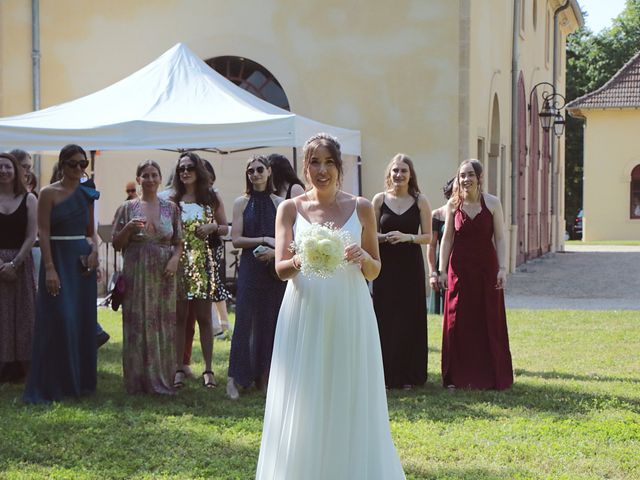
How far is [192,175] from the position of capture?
8.46 metres

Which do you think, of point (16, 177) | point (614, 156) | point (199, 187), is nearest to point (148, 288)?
point (199, 187)

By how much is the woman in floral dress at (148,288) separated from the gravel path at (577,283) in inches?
342

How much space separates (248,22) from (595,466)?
13.0 m

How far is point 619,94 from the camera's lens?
41.5m

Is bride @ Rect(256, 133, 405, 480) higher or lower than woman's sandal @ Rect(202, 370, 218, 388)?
higher

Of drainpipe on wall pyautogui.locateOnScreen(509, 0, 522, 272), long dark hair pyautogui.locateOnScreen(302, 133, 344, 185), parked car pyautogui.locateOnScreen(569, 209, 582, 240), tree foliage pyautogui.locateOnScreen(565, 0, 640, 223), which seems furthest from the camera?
parked car pyautogui.locateOnScreen(569, 209, 582, 240)

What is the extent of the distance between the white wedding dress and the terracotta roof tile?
37.2 meters

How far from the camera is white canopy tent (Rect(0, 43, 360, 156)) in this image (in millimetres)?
11289

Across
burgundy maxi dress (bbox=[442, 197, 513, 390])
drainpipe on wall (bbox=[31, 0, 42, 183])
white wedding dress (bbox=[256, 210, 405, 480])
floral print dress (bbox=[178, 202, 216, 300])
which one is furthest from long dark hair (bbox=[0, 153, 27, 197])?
drainpipe on wall (bbox=[31, 0, 42, 183])

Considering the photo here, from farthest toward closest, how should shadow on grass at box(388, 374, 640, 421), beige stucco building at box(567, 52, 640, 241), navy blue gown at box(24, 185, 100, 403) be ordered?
beige stucco building at box(567, 52, 640, 241)
navy blue gown at box(24, 185, 100, 403)
shadow on grass at box(388, 374, 640, 421)

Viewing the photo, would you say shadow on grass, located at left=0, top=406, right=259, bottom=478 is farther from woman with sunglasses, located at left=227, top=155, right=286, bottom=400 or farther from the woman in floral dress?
woman with sunglasses, located at left=227, top=155, right=286, bottom=400

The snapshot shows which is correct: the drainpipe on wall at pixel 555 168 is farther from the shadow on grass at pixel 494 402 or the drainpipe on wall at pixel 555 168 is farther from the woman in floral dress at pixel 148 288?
the woman in floral dress at pixel 148 288

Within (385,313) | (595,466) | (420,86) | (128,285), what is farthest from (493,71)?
(595,466)

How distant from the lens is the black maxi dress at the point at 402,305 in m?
8.66
